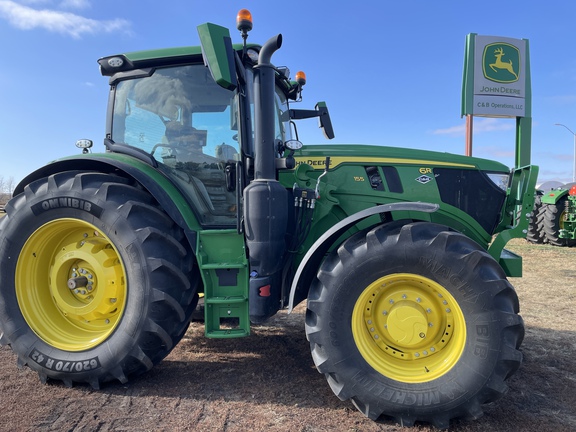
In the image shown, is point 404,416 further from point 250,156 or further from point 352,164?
point 250,156

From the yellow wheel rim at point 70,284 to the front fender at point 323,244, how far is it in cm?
127

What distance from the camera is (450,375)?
2578 millimetres

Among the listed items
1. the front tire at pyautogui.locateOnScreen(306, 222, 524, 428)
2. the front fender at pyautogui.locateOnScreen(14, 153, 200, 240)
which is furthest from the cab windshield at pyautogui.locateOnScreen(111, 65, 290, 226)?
the front tire at pyautogui.locateOnScreen(306, 222, 524, 428)

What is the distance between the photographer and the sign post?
4105 mm

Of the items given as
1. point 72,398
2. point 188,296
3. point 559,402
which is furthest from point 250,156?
point 559,402

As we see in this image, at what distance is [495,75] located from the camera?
417 centimetres

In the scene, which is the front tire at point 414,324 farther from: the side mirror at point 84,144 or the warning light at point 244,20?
the side mirror at point 84,144

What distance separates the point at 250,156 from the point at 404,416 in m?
2.04

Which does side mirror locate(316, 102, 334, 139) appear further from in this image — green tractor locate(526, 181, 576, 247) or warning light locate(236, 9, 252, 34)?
green tractor locate(526, 181, 576, 247)

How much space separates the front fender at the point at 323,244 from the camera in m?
2.81

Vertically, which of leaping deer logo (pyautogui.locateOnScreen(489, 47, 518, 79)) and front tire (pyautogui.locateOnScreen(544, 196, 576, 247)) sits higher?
leaping deer logo (pyautogui.locateOnScreen(489, 47, 518, 79))

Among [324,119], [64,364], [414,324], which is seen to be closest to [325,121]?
[324,119]

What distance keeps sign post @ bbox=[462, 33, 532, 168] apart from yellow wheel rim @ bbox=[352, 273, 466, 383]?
A: 7.56 ft

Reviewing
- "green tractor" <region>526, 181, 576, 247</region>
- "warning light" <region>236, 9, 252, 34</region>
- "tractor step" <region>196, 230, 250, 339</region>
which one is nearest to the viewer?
"warning light" <region>236, 9, 252, 34</region>
